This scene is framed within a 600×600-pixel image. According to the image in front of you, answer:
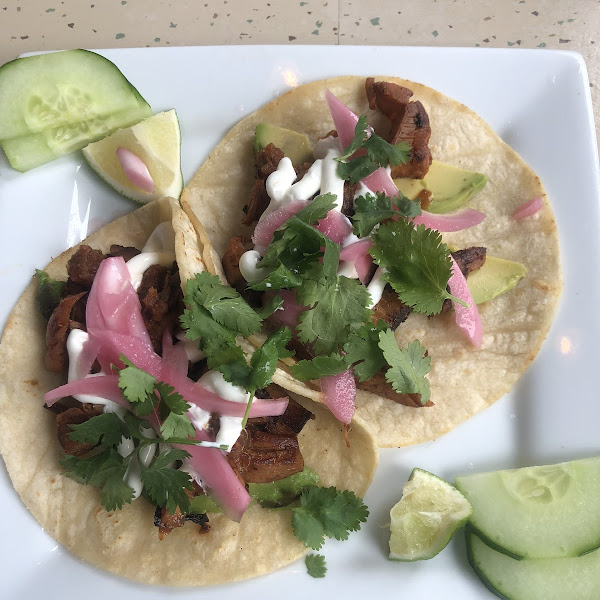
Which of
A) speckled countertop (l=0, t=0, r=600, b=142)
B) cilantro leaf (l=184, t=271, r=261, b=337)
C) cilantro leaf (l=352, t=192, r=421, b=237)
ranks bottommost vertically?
cilantro leaf (l=184, t=271, r=261, b=337)


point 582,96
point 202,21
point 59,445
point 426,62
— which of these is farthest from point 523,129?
point 59,445

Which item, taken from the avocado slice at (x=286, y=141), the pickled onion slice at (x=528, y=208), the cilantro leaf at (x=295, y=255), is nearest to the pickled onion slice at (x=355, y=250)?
the cilantro leaf at (x=295, y=255)

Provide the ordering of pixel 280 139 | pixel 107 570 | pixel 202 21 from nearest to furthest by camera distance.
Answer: pixel 107 570 < pixel 280 139 < pixel 202 21

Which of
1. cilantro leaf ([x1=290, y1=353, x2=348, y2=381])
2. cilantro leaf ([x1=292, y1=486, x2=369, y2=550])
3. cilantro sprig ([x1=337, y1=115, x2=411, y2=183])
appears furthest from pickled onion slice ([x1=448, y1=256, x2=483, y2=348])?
cilantro leaf ([x1=292, y1=486, x2=369, y2=550])

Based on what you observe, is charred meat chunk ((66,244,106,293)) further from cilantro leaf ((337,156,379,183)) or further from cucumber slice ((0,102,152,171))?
cilantro leaf ((337,156,379,183))

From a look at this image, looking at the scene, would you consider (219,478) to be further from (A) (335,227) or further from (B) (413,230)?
(B) (413,230)

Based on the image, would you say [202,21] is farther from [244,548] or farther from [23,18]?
[244,548]
